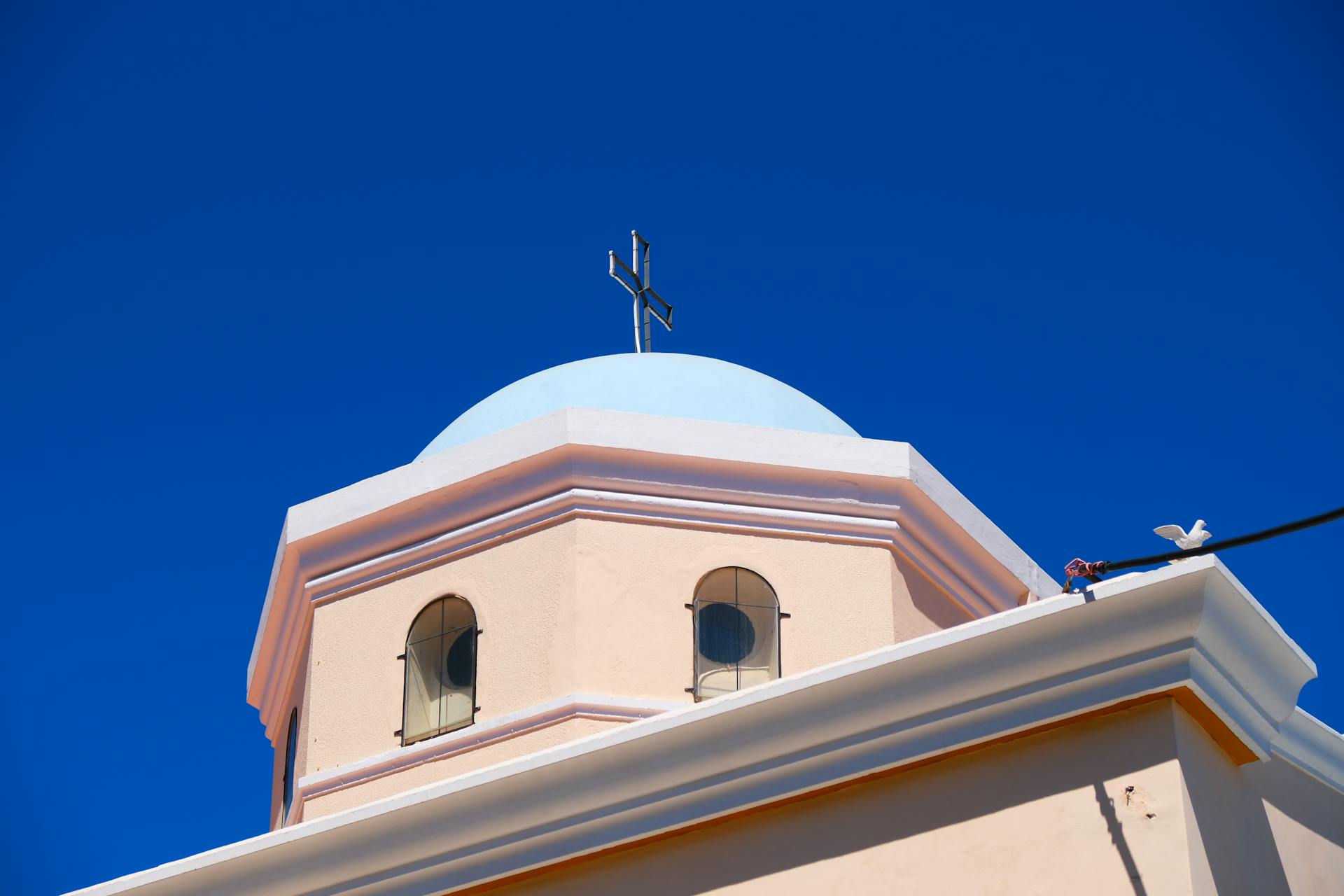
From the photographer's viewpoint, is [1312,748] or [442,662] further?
[442,662]

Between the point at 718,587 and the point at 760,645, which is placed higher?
the point at 718,587

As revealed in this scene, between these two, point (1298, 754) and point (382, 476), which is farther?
point (382, 476)

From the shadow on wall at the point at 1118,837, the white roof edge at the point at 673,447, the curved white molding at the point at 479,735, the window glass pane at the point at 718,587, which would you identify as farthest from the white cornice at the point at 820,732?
the white roof edge at the point at 673,447

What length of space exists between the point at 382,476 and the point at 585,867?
13.9 ft

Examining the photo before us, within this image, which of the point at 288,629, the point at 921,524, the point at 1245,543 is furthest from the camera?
the point at 288,629

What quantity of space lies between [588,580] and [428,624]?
0.94m

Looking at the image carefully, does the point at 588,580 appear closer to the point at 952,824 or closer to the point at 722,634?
the point at 722,634

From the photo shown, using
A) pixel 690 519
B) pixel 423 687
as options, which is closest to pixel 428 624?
pixel 423 687

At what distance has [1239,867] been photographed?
5.73 meters

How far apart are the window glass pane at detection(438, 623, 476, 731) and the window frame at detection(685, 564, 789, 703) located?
110 cm

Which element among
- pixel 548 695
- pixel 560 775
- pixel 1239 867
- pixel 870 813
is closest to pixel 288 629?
pixel 548 695

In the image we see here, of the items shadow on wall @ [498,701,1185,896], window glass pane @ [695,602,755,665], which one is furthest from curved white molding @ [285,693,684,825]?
shadow on wall @ [498,701,1185,896]

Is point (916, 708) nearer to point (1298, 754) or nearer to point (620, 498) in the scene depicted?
point (1298, 754)

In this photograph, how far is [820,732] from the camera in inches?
240
